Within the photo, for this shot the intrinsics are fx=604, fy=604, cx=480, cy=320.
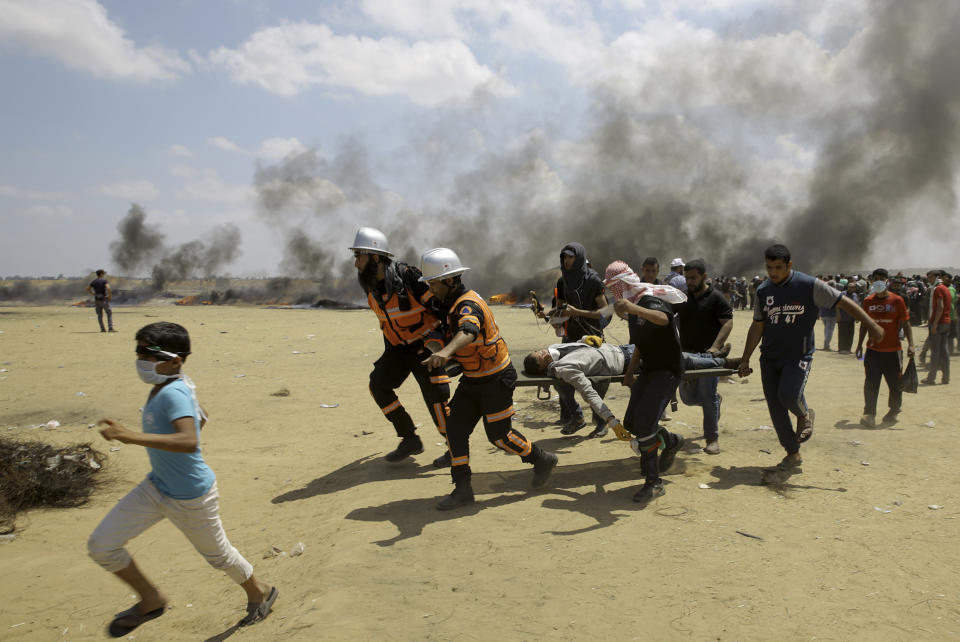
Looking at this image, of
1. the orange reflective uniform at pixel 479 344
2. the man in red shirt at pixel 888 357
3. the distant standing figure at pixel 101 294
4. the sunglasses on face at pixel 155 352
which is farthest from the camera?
the distant standing figure at pixel 101 294

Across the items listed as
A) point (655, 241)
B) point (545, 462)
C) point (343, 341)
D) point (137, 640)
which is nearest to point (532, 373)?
point (545, 462)

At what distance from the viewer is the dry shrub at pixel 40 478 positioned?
4594 millimetres

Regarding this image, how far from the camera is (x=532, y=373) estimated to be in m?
5.39

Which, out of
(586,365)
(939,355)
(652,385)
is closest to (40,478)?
(586,365)

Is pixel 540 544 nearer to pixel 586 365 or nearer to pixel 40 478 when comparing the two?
pixel 586 365

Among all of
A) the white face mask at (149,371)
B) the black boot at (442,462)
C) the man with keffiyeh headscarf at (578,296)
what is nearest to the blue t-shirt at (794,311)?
the man with keffiyeh headscarf at (578,296)

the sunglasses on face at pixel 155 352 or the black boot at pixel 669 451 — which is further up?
the sunglasses on face at pixel 155 352

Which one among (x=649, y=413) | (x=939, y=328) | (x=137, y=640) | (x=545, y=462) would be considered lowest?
(x=137, y=640)

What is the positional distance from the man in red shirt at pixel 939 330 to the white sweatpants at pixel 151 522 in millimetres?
9763

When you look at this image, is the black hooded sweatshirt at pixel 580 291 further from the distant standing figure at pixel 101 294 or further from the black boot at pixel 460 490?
the distant standing figure at pixel 101 294

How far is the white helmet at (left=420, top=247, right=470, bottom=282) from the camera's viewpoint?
415 cm

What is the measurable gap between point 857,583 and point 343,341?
13218 millimetres

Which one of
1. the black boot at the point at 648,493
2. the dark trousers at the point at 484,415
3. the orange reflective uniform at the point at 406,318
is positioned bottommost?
the black boot at the point at 648,493

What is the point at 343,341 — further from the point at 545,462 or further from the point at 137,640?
the point at 137,640
